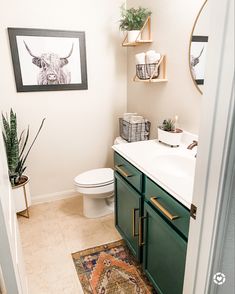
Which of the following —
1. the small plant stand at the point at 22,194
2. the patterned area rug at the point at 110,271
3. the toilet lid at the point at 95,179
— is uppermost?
the toilet lid at the point at 95,179

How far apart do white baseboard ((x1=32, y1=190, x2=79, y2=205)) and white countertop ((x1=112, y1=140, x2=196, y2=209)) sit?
1.29 m

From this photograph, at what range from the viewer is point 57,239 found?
82.0 inches

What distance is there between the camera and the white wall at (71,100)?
2156 mm

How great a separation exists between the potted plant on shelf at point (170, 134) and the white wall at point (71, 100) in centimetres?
100

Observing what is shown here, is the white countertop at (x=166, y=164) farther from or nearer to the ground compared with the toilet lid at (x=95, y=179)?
farther from the ground

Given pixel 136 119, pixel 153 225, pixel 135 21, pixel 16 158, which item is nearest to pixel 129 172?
pixel 153 225

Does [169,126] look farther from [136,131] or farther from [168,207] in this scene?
[168,207]

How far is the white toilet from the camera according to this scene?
2170 millimetres

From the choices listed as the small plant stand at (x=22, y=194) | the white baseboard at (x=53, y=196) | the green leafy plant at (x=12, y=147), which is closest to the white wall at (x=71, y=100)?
the white baseboard at (x=53, y=196)

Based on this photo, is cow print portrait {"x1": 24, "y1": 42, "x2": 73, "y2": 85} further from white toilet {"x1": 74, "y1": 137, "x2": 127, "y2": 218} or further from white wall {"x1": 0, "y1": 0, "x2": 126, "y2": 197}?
white toilet {"x1": 74, "y1": 137, "x2": 127, "y2": 218}

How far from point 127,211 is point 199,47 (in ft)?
4.14

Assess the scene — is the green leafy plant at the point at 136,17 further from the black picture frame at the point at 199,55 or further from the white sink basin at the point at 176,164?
the white sink basin at the point at 176,164

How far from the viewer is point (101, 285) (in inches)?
63.6

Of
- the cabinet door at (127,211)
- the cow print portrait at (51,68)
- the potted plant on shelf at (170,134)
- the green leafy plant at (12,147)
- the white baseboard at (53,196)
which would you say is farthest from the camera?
the white baseboard at (53,196)
